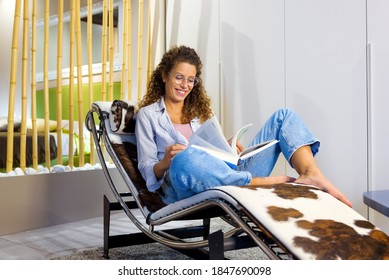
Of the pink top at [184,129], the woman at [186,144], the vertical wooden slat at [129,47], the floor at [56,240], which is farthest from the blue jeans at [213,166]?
the vertical wooden slat at [129,47]

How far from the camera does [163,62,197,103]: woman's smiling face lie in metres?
1.94

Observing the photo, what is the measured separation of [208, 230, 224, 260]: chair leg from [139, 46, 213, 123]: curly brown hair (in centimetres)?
88

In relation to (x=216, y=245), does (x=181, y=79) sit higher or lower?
higher

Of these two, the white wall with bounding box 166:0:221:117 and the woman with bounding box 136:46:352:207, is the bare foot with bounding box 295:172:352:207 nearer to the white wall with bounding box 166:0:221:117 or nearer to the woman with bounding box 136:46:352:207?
the woman with bounding box 136:46:352:207

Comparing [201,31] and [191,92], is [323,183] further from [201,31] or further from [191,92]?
[201,31]

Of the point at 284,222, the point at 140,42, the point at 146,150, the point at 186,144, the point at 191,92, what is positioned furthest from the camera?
the point at 140,42

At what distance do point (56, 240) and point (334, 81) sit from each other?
5.59 ft

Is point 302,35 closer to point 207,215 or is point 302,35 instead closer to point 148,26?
point 148,26

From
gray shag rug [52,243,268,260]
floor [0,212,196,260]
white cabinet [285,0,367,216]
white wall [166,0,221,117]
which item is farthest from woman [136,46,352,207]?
white wall [166,0,221,117]

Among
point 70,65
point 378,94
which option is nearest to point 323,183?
point 378,94

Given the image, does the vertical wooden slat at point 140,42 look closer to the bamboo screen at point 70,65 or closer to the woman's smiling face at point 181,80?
the bamboo screen at point 70,65

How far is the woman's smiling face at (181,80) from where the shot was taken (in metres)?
1.94

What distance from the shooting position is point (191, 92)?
2.12 metres

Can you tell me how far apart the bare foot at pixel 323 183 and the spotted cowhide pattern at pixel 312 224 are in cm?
10
